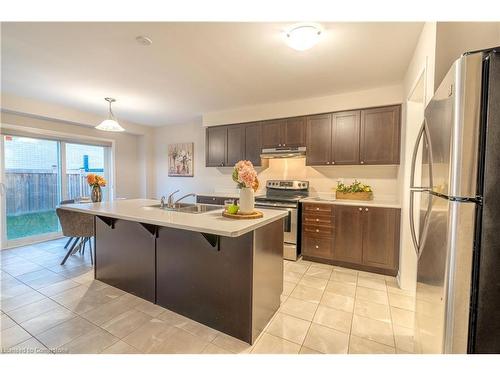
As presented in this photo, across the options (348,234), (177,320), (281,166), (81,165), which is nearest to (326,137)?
(281,166)

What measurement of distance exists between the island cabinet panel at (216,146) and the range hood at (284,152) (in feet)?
2.83

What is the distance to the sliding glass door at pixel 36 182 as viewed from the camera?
3729mm

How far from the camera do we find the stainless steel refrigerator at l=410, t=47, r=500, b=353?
0.86 meters

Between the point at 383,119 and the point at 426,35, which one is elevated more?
the point at 426,35

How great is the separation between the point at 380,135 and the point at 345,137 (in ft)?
1.43

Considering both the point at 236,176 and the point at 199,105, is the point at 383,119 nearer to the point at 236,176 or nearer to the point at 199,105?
the point at 236,176

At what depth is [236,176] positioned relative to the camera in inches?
75.2

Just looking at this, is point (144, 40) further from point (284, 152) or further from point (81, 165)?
point (81, 165)

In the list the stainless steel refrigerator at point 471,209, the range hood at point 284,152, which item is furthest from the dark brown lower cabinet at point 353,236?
the stainless steel refrigerator at point 471,209

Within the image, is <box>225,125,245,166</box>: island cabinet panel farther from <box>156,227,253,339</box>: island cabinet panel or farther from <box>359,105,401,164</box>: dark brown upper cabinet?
<box>156,227,253,339</box>: island cabinet panel

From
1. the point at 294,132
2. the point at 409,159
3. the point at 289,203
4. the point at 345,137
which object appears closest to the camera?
the point at 409,159

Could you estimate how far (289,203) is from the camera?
3.38m
